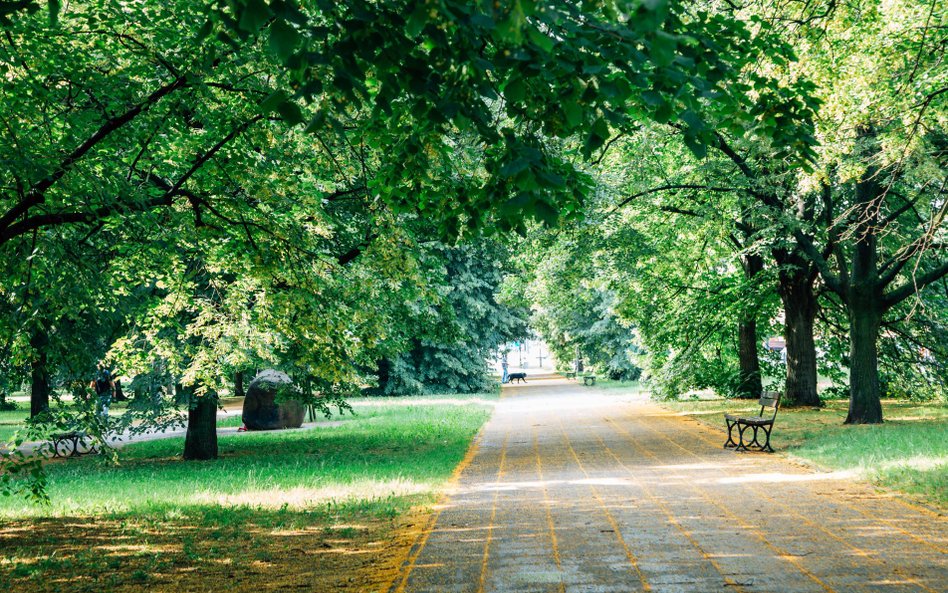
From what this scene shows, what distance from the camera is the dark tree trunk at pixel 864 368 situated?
1705 cm

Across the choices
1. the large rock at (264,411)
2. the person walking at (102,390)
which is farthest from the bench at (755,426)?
the large rock at (264,411)

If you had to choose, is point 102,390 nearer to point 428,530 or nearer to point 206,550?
point 206,550

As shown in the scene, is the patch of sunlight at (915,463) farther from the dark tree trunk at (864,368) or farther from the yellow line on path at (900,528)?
the dark tree trunk at (864,368)

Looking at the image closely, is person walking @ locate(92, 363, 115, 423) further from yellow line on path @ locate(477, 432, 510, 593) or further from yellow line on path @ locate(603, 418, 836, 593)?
yellow line on path @ locate(603, 418, 836, 593)

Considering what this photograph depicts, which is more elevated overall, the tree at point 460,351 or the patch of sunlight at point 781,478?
the tree at point 460,351

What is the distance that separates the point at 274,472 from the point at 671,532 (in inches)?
323

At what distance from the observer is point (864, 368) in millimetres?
17188

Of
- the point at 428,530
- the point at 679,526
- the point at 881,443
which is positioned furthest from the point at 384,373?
the point at 679,526

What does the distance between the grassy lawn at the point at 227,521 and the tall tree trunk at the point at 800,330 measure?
34.0 feet

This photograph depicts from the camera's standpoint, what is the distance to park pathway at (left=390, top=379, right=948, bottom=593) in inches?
227

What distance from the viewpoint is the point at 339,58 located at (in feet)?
13.5

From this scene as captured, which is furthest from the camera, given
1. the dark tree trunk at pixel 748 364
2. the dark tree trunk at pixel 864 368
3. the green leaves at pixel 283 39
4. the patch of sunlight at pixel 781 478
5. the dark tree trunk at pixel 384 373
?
the dark tree trunk at pixel 384 373

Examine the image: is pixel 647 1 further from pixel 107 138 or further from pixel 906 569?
pixel 107 138

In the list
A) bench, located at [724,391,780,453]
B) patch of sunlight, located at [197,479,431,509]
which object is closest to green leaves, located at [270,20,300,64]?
patch of sunlight, located at [197,479,431,509]
